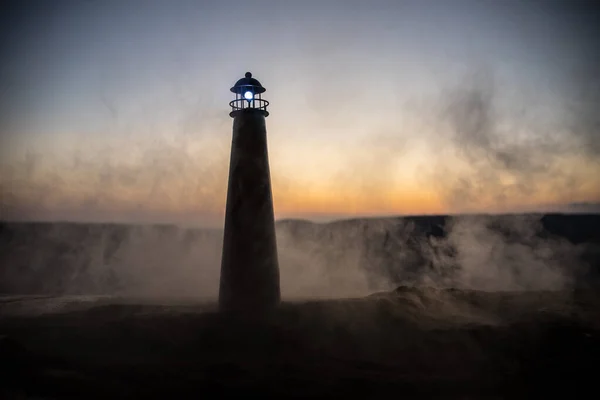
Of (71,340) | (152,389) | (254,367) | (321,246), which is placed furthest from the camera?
(321,246)

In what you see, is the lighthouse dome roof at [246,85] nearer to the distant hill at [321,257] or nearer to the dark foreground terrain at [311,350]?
the dark foreground terrain at [311,350]

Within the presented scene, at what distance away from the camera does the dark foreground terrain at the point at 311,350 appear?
11773 millimetres

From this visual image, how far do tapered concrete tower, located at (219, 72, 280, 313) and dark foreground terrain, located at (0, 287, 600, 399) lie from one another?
0.88 metres

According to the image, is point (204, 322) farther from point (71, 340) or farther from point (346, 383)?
point (346, 383)

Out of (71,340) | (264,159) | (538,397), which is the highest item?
(264,159)

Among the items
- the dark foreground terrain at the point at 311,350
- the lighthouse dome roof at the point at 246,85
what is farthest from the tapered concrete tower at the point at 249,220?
the dark foreground terrain at the point at 311,350

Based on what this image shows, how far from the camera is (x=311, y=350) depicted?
14.6 meters

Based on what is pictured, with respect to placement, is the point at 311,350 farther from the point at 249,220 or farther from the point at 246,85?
the point at 246,85

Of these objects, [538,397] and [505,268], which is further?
[505,268]

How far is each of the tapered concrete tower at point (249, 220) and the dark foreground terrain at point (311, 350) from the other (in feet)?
2.87

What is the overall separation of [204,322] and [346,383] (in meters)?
6.35

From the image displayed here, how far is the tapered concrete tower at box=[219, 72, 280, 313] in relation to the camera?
16.3m

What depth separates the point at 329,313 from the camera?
17859mm

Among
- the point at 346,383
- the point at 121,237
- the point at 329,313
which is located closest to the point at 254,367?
the point at 346,383
